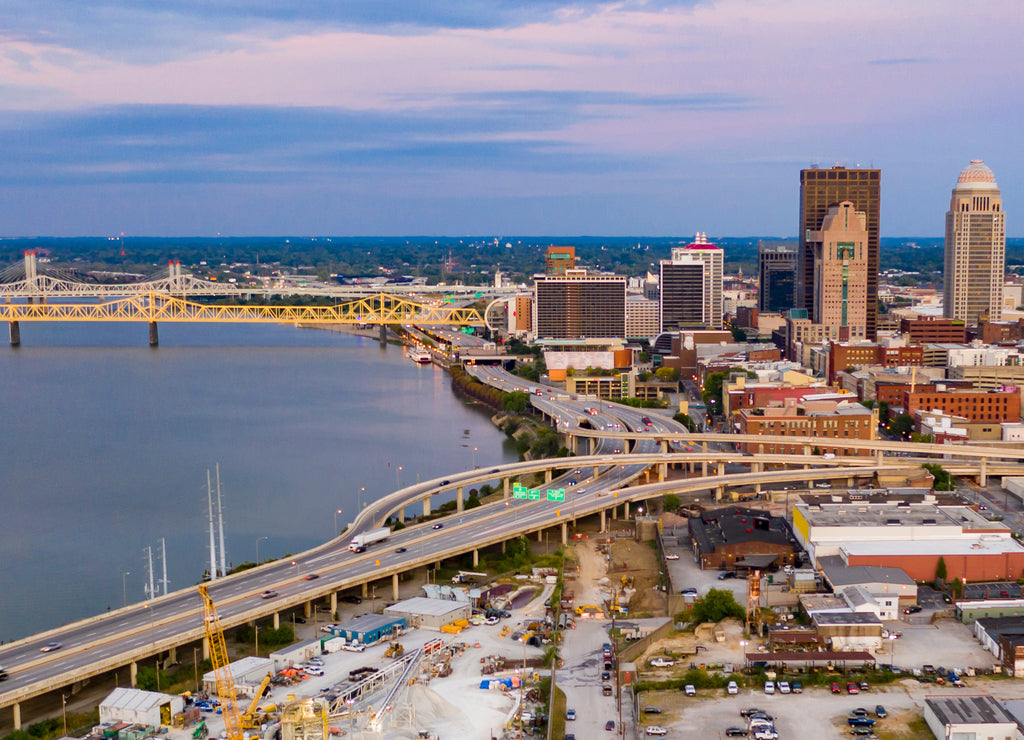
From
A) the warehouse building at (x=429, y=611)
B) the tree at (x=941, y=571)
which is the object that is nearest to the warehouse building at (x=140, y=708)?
the warehouse building at (x=429, y=611)

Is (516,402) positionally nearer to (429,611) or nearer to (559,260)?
(429,611)

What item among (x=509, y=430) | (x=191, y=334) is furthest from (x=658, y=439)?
(x=191, y=334)

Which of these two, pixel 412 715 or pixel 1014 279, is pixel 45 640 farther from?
pixel 1014 279

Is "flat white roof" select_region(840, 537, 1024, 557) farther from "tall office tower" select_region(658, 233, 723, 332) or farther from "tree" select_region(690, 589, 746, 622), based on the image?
"tall office tower" select_region(658, 233, 723, 332)

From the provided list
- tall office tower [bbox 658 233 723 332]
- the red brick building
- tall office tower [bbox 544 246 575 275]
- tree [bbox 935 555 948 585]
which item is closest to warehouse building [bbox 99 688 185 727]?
tree [bbox 935 555 948 585]

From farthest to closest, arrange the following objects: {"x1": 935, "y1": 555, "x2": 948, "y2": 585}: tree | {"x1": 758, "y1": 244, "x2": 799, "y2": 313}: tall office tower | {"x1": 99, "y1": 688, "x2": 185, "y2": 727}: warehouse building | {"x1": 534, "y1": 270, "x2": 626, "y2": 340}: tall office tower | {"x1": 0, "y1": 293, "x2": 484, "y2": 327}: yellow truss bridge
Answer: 1. {"x1": 758, "y1": 244, "x2": 799, "y2": 313}: tall office tower
2. {"x1": 0, "y1": 293, "x2": 484, "y2": 327}: yellow truss bridge
3. {"x1": 534, "y1": 270, "x2": 626, "y2": 340}: tall office tower
4. {"x1": 935, "y1": 555, "x2": 948, "y2": 585}: tree
5. {"x1": 99, "y1": 688, "x2": 185, "y2": 727}: warehouse building

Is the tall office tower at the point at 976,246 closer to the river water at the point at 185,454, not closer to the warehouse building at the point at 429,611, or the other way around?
the river water at the point at 185,454
